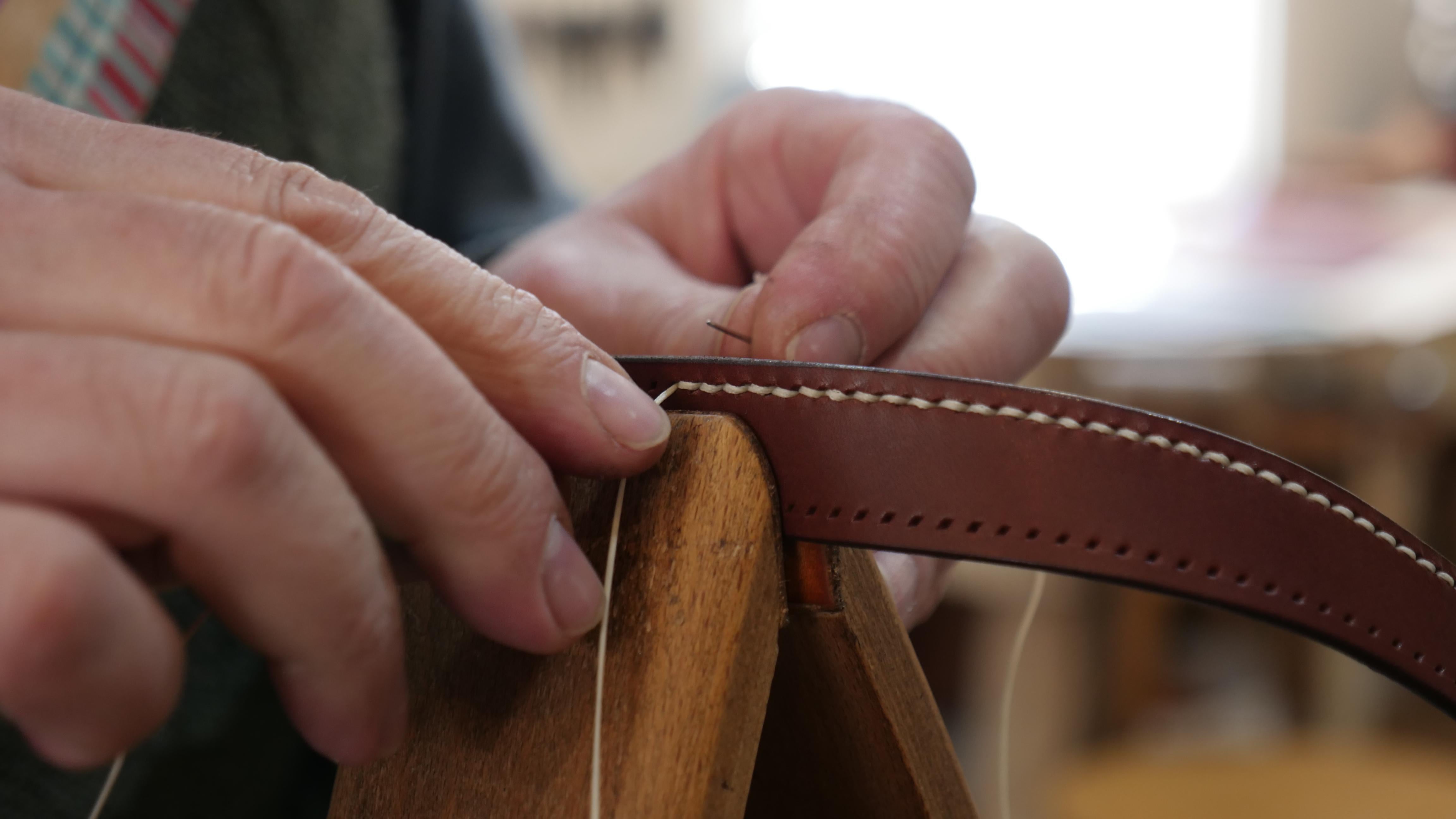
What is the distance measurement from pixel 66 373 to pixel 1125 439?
14.8 inches

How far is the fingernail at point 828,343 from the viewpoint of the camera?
54 cm

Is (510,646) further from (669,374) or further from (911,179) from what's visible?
(911,179)

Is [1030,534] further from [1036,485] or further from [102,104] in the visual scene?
[102,104]

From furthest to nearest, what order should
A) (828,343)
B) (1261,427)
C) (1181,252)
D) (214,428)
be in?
(1181,252), (1261,427), (828,343), (214,428)

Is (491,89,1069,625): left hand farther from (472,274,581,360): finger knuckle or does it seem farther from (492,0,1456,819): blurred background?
(492,0,1456,819): blurred background

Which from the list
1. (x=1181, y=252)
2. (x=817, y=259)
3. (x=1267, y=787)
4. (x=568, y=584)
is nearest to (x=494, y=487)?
(x=568, y=584)

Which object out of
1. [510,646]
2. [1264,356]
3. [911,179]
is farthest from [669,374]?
[1264,356]

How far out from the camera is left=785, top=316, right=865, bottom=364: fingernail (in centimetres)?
54

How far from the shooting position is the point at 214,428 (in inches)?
11.5

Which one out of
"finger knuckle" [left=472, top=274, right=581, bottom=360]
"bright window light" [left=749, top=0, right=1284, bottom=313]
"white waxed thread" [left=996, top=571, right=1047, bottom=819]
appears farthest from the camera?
"bright window light" [left=749, top=0, right=1284, bottom=313]

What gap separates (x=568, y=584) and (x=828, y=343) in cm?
22

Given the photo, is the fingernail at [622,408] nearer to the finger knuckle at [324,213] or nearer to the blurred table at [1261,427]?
the finger knuckle at [324,213]

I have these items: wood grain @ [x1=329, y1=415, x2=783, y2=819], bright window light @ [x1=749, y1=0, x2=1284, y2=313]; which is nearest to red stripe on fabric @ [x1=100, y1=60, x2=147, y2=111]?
wood grain @ [x1=329, y1=415, x2=783, y2=819]

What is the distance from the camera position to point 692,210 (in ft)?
2.67
